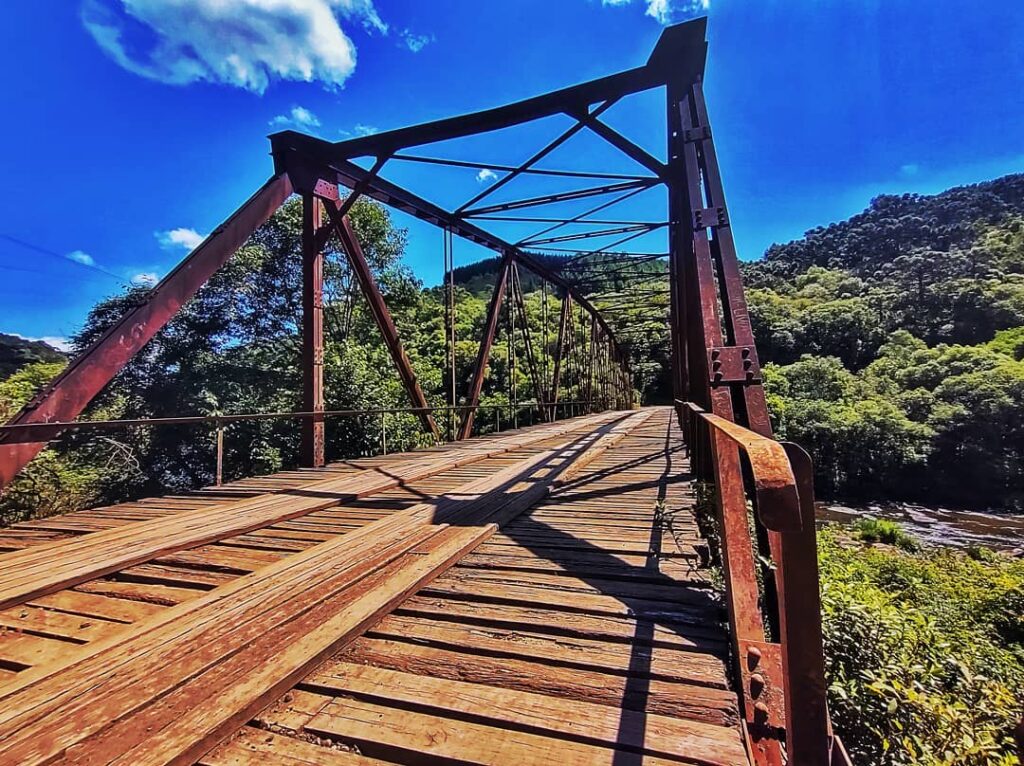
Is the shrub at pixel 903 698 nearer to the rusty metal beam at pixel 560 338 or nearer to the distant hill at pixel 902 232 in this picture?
the rusty metal beam at pixel 560 338

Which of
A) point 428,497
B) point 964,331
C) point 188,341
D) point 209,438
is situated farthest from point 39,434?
point 964,331

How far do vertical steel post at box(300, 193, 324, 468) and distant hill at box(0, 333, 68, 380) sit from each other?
1004 cm

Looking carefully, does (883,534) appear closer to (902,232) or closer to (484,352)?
(484,352)

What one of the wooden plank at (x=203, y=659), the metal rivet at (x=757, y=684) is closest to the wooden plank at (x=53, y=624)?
the wooden plank at (x=203, y=659)

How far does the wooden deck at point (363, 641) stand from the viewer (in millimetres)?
1073

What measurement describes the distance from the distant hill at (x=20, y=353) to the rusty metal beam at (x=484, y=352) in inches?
393

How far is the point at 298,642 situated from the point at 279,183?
4.45m

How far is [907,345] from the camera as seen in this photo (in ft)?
137

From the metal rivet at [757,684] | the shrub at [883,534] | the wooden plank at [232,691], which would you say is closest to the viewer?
the wooden plank at [232,691]

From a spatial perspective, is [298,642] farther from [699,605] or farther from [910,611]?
[910,611]

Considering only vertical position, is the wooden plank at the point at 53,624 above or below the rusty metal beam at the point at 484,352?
below

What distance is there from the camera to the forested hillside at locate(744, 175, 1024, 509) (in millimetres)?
28531

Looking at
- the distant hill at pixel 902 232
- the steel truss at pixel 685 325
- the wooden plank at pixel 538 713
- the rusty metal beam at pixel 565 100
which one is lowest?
the wooden plank at pixel 538 713

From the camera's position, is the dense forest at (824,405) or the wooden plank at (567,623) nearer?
the wooden plank at (567,623)
